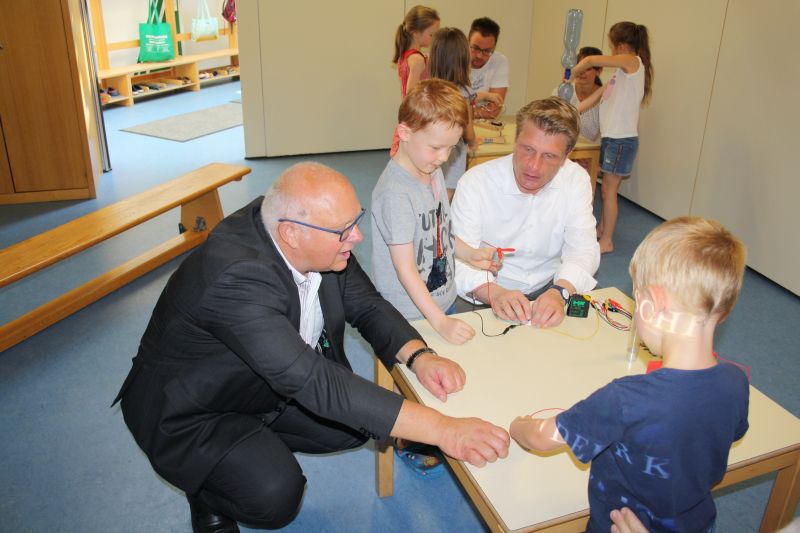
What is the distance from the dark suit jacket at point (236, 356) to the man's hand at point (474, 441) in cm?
16

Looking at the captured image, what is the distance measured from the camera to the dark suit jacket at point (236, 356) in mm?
1521

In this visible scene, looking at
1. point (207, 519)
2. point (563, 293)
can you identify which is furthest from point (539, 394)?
point (207, 519)

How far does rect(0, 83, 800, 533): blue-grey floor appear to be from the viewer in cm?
221

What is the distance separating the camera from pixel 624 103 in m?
4.26

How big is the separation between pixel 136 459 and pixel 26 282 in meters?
1.89

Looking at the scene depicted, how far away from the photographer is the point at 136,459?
2453mm

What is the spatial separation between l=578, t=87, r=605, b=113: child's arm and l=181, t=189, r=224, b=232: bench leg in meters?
2.65

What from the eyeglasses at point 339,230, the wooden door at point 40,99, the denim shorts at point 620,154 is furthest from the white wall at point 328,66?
the eyeglasses at point 339,230

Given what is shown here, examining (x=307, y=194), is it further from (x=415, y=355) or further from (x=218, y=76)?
(x=218, y=76)

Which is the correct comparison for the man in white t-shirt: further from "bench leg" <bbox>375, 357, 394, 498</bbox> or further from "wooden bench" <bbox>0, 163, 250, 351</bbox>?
"bench leg" <bbox>375, 357, 394, 498</bbox>

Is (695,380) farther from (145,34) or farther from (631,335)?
(145,34)

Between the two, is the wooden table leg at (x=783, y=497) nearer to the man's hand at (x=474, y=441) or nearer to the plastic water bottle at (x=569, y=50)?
Answer: the man's hand at (x=474, y=441)

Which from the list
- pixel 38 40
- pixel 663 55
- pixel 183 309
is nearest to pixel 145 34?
pixel 38 40

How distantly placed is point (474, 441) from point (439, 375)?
0.26 meters
